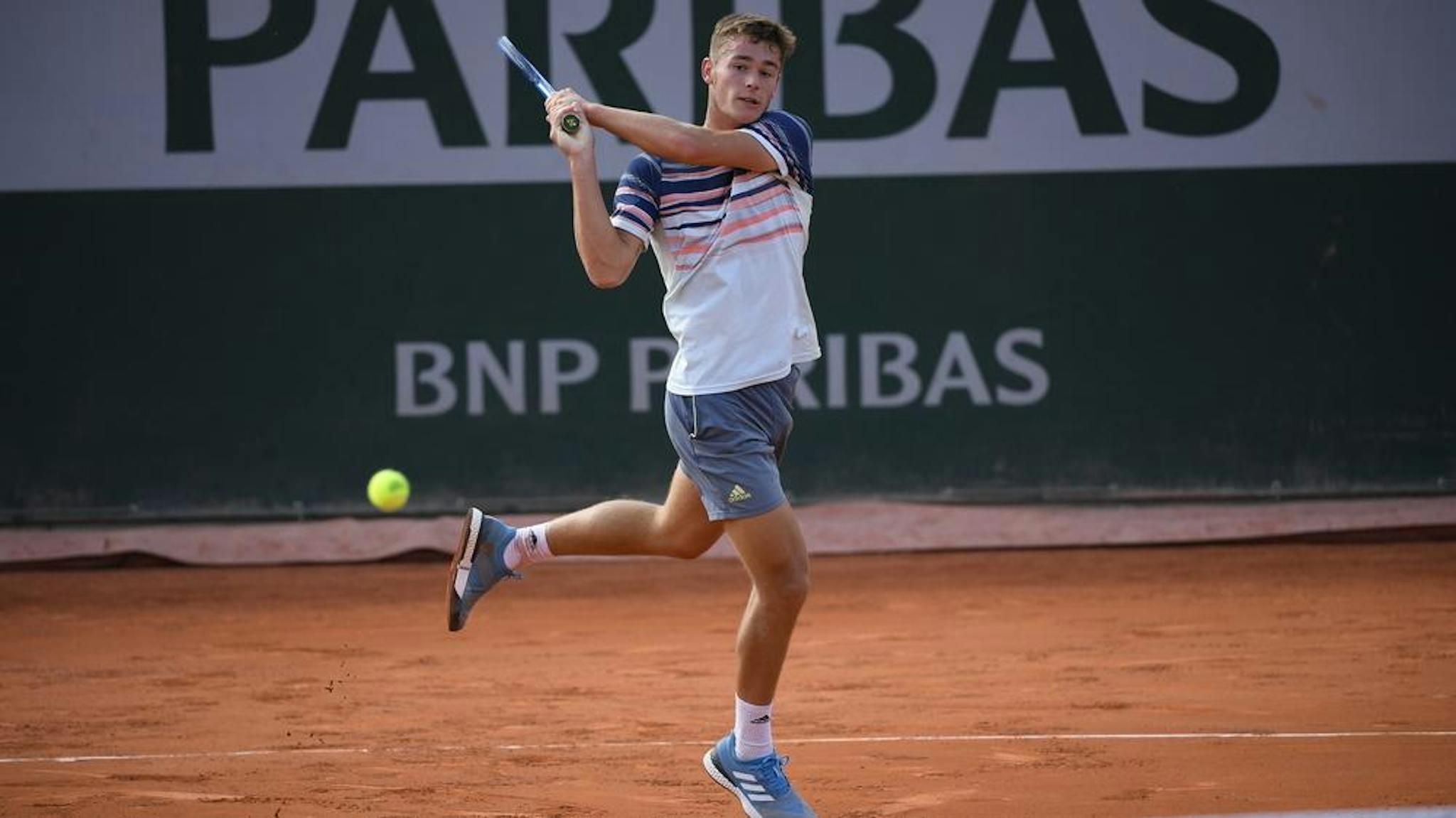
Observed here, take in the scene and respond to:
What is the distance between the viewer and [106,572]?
9.43 meters

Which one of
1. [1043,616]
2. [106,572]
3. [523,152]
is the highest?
[523,152]

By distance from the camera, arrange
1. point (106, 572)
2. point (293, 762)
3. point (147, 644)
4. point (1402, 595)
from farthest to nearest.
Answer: point (106, 572) → point (1402, 595) → point (147, 644) → point (293, 762)

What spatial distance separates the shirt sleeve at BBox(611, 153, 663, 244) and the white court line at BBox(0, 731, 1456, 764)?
5.34 feet

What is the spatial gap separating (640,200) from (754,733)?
3.72 feet

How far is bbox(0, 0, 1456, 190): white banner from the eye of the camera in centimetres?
948

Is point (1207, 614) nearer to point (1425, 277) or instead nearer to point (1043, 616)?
point (1043, 616)

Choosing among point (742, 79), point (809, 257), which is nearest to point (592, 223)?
point (742, 79)

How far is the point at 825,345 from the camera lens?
9586 mm

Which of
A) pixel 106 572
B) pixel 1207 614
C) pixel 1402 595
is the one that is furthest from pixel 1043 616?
pixel 106 572

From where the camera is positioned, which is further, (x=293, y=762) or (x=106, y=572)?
(x=106, y=572)

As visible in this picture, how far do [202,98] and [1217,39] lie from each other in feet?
16.4

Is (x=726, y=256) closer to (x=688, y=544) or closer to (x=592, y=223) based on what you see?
(x=592, y=223)

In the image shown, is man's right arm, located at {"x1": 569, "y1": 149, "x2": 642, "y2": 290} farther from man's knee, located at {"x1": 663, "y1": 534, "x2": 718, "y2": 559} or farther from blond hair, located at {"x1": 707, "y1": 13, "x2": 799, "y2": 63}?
man's knee, located at {"x1": 663, "y1": 534, "x2": 718, "y2": 559}

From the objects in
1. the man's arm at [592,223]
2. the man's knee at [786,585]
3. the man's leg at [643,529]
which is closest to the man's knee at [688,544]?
the man's leg at [643,529]
